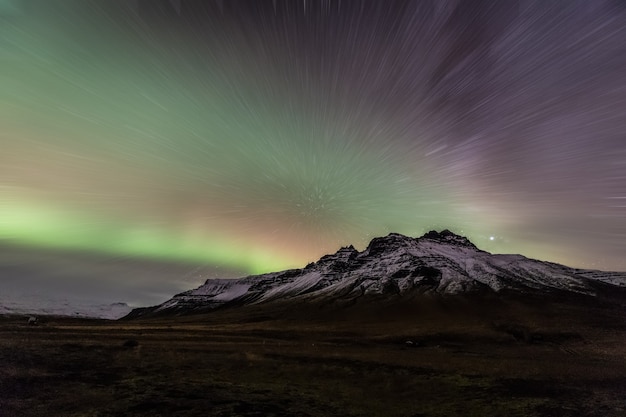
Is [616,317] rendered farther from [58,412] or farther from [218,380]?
[58,412]

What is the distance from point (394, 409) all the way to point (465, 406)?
16.7ft

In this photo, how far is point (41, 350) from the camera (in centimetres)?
3772

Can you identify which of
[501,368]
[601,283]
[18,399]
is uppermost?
[601,283]

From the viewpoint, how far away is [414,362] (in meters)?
45.3

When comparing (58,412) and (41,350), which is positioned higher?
(41,350)

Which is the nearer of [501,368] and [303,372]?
[303,372]

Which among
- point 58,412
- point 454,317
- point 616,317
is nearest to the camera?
point 58,412

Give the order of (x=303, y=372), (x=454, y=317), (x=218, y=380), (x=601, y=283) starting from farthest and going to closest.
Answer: (x=601, y=283) < (x=454, y=317) < (x=303, y=372) < (x=218, y=380)

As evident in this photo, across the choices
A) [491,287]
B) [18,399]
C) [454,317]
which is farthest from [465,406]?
[491,287]

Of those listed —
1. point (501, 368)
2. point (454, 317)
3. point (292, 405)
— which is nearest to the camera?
point (292, 405)

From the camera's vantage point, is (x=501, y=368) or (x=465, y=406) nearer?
(x=465, y=406)

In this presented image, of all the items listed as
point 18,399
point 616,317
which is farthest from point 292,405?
point 616,317

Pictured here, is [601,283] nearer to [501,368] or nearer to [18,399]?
[501,368]

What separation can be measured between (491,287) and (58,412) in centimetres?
20486
